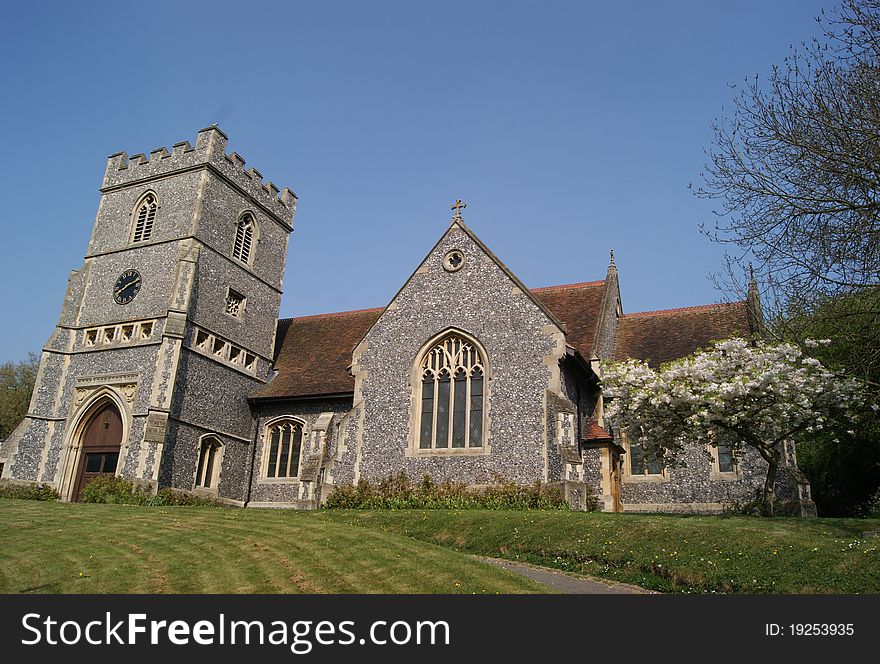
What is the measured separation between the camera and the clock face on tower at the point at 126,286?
79.0 ft

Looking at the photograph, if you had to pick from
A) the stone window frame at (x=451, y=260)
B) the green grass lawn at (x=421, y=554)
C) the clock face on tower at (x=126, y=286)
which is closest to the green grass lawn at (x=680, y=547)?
the green grass lawn at (x=421, y=554)

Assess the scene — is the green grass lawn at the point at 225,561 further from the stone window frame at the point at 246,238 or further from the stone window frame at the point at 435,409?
the stone window frame at the point at 246,238

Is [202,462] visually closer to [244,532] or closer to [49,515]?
[49,515]

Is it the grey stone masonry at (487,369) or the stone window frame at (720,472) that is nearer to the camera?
the grey stone masonry at (487,369)

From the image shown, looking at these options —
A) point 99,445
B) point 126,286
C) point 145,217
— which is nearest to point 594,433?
point 99,445

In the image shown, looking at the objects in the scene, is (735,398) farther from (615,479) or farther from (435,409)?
(435,409)

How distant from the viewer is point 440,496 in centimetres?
1867

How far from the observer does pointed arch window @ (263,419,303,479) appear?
24469 millimetres

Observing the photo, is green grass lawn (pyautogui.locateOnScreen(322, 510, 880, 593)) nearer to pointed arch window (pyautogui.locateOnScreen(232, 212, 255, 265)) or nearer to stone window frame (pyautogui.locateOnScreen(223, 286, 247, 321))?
stone window frame (pyautogui.locateOnScreen(223, 286, 247, 321))

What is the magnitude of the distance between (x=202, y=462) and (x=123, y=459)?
2560 mm

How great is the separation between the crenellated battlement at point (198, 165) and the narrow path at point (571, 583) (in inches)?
758

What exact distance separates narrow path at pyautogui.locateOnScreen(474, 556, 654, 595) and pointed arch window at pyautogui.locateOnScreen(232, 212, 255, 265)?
17908 mm

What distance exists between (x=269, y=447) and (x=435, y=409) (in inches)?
316

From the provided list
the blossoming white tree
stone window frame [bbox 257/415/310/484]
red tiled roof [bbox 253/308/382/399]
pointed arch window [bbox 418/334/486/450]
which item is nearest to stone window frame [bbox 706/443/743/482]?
the blossoming white tree
